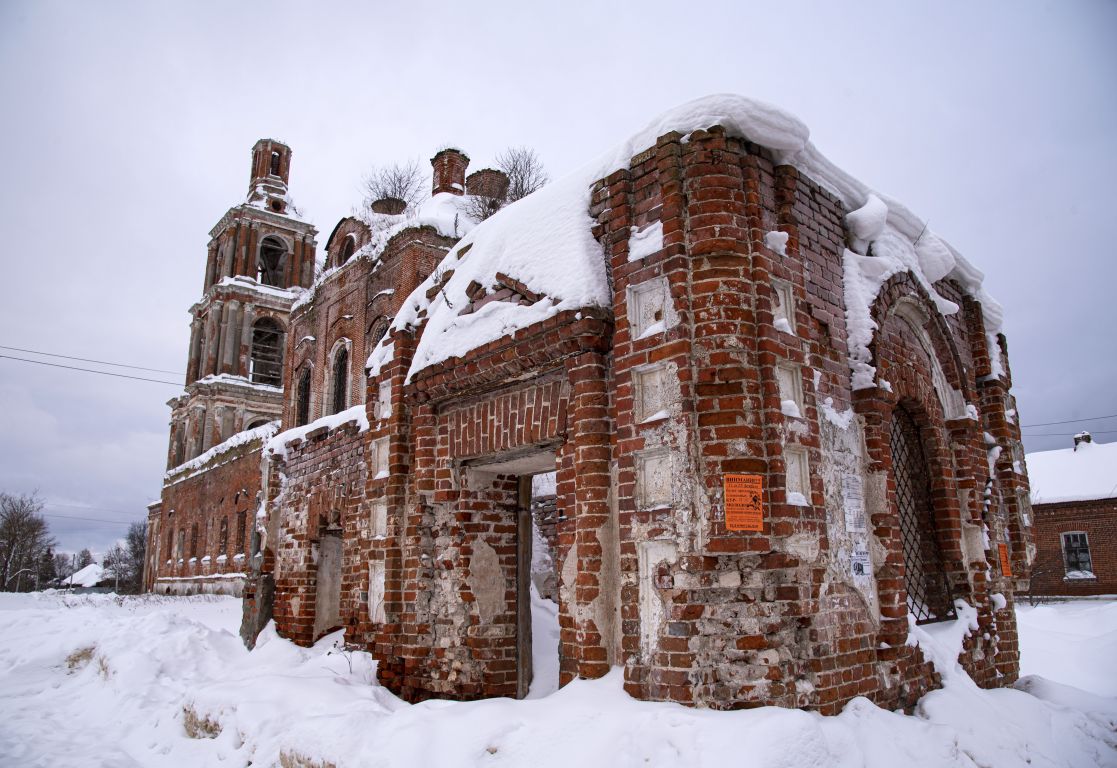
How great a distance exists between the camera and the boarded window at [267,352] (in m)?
33.9

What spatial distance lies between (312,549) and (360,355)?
1003 centimetres

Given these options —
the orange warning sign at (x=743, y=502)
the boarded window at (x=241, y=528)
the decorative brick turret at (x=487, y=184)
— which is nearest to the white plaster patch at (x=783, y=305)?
the orange warning sign at (x=743, y=502)

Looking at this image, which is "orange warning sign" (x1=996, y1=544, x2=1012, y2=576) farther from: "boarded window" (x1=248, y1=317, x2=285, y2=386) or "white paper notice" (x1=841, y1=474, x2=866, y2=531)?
"boarded window" (x1=248, y1=317, x2=285, y2=386)

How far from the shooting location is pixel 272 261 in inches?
1407

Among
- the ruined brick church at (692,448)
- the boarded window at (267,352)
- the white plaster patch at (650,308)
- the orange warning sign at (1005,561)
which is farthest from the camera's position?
the boarded window at (267,352)

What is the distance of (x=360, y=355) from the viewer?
58.5ft

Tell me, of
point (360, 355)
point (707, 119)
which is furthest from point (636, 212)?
point (360, 355)

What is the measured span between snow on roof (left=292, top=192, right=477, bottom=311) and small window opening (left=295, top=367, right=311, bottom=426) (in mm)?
2222

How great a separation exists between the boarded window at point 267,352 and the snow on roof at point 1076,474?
3101 cm

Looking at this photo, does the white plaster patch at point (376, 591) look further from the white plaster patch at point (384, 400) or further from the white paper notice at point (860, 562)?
the white paper notice at point (860, 562)

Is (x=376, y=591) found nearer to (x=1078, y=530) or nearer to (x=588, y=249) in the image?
(x=588, y=249)

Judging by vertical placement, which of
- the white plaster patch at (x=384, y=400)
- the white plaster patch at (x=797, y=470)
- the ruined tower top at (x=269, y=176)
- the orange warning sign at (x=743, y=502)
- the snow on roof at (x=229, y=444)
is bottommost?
the orange warning sign at (x=743, y=502)

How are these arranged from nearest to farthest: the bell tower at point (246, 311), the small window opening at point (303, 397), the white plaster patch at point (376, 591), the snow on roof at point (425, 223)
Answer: the white plaster patch at point (376, 591)
the snow on roof at point (425, 223)
the small window opening at point (303, 397)
the bell tower at point (246, 311)

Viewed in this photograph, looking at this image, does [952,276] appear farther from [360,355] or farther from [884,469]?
[360,355]
